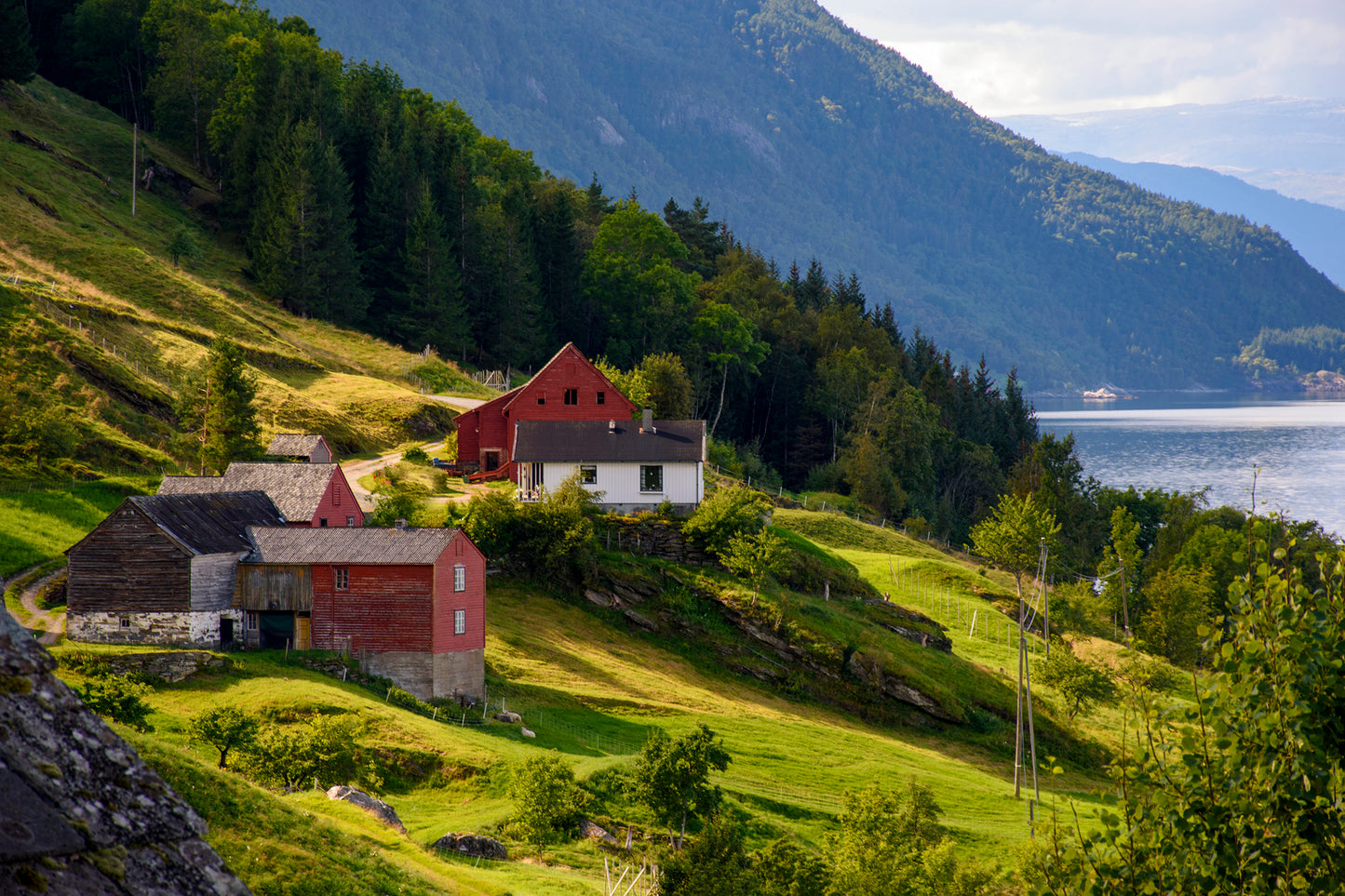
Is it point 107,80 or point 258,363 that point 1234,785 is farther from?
point 107,80

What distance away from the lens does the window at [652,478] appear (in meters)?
66.1

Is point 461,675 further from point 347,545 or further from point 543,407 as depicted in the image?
point 543,407

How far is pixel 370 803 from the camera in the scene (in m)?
29.2

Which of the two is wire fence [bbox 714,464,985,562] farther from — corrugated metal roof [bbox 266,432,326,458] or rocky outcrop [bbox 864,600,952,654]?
corrugated metal roof [bbox 266,432,326,458]

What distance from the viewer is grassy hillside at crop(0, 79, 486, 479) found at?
210 feet

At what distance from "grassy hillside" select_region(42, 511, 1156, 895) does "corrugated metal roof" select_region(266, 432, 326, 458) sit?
1562 centimetres

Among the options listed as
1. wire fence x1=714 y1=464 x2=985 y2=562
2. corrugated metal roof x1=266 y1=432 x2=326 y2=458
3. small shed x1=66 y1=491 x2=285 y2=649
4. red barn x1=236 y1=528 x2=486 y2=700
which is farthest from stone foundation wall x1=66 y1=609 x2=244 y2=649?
wire fence x1=714 y1=464 x2=985 y2=562

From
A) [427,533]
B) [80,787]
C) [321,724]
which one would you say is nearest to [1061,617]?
[427,533]

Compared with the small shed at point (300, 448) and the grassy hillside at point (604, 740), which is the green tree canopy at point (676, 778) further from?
the small shed at point (300, 448)

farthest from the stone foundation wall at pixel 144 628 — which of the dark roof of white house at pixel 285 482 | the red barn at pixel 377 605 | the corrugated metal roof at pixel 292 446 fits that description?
the corrugated metal roof at pixel 292 446

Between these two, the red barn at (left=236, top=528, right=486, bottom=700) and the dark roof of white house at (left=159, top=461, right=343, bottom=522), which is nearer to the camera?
the red barn at (left=236, top=528, right=486, bottom=700)

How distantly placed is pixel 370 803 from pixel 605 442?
127 ft

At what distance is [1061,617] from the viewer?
76875mm

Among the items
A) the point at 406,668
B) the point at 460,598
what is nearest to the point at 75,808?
the point at 406,668
